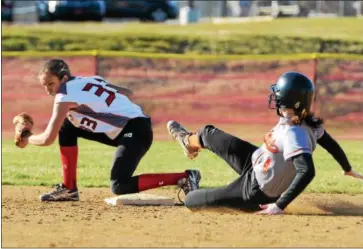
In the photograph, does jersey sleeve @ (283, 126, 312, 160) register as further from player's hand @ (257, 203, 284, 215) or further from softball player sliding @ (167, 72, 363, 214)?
player's hand @ (257, 203, 284, 215)

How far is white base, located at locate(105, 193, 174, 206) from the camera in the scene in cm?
905

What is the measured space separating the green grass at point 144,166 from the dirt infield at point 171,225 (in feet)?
5.44

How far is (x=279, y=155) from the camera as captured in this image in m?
7.63

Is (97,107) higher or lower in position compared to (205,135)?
higher

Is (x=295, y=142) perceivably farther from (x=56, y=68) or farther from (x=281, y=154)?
(x=56, y=68)

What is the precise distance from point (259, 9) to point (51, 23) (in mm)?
9766

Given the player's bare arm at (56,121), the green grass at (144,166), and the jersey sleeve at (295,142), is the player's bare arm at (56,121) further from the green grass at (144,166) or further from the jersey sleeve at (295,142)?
the green grass at (144,166)

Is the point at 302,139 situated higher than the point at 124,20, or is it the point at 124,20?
the point at 302,139

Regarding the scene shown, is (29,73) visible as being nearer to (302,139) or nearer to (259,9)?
(302,139)

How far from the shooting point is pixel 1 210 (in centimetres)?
848

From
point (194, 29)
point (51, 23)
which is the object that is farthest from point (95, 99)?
point (51, 23)

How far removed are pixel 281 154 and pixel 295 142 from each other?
217 millimetres

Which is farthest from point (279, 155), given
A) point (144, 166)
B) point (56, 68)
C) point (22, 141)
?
point (144, 166)

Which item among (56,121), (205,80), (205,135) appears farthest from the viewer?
(205,80)
